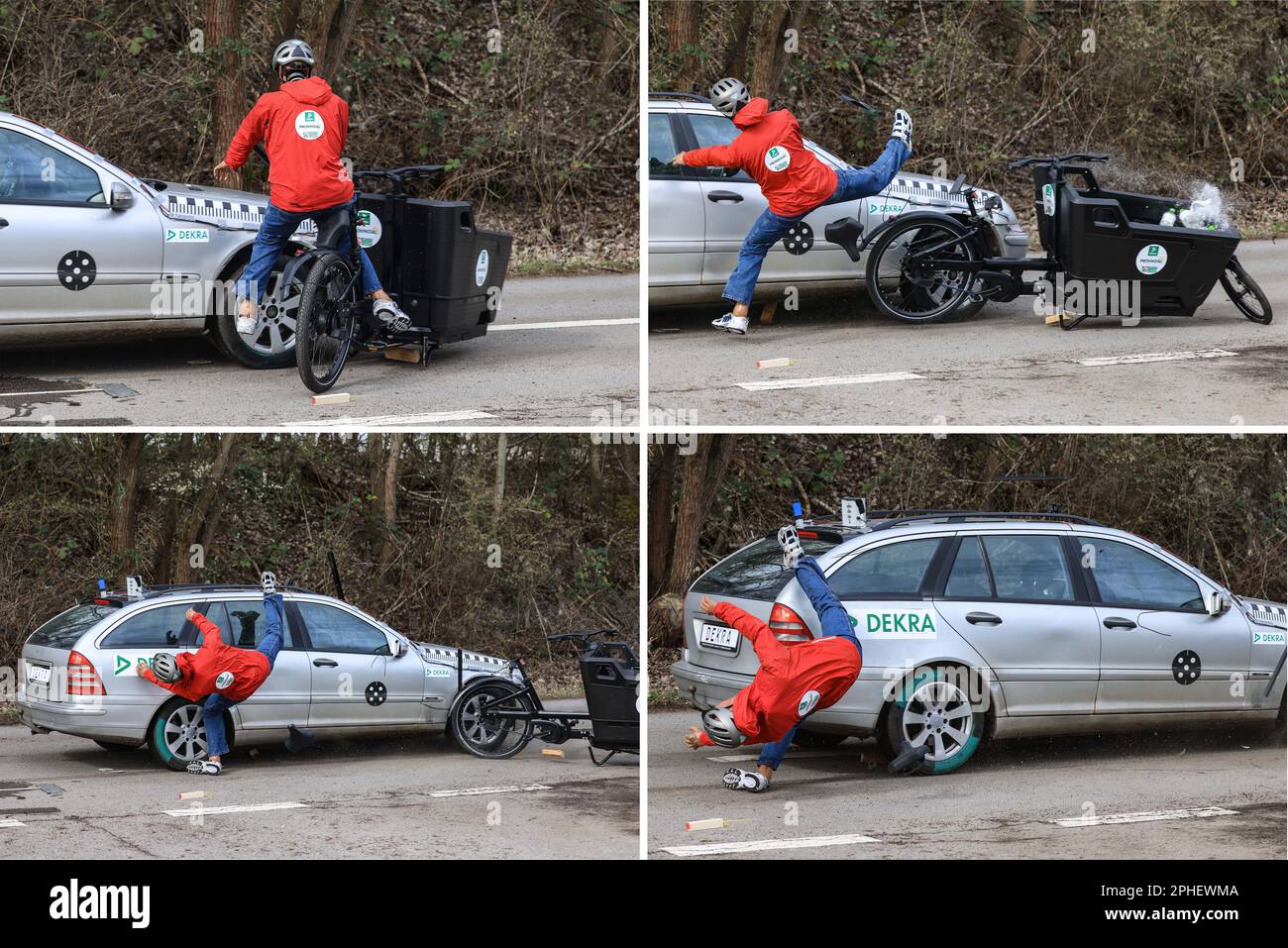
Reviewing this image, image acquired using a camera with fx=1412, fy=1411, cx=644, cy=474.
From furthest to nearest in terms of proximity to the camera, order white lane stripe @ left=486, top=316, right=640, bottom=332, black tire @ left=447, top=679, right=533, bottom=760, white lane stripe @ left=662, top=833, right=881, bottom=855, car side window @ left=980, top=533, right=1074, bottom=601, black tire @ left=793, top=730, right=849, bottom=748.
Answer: white lane stripe @ left=486, top=316, right=640, bottom=332, black tire @ left=447, top=679, right=533, bottom=760, black tire @ left=793, top=730, right=849, bottom=748, car side window @ left=980, top=533, right=1074, bottom=601, white lane stripe @ left=662, top=833, right=881, bottom=855

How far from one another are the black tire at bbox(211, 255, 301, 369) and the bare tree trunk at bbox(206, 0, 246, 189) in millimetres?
4564

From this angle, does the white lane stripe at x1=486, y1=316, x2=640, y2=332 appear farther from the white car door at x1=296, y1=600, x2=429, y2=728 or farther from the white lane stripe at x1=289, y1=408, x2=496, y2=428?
the white car door at x1=296, y1=600, x2=429, y2=728

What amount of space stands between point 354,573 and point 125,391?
615 centimetres

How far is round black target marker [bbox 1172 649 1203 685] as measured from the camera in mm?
8320

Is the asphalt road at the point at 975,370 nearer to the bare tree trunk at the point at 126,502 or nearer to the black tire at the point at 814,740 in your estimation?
the black tire at the point at 814,740

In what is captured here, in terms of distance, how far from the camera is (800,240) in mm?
10422

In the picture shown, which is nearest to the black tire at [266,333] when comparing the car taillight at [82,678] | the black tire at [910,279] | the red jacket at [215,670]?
the red jacket at [215,670]

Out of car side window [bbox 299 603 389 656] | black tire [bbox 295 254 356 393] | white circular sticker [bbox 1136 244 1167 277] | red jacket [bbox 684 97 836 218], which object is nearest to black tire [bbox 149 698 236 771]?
car side window [bbox 299 603 389 656]

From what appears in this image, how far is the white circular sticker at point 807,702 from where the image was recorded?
24.6 feet

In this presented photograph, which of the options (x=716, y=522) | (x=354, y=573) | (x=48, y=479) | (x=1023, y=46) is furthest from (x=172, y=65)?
(x=1023, y=46)

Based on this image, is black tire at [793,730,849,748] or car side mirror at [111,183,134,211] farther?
car side mirror at [111,183,134,211]

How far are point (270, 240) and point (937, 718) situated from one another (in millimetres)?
5251

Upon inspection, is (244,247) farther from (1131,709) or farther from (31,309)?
(1131,709)

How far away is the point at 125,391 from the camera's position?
966 cm
